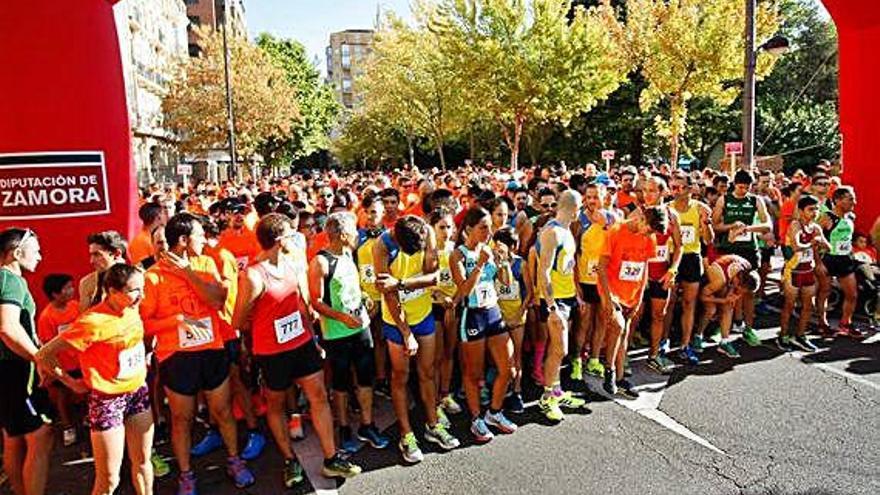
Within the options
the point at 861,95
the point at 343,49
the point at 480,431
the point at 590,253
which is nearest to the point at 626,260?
the point at 590,253

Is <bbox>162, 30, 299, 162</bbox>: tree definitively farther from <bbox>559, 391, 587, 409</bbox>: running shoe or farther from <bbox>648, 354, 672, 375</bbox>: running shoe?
<bbox>559, 391, 587, 409</bbox>: running shoe

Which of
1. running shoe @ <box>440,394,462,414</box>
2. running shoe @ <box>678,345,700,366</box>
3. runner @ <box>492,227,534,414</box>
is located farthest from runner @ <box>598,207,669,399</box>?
running shoe @ <box>440,394,462,414</box>

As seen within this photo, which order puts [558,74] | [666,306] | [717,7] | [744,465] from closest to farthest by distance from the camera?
1. [744,465]
2. [666,306]
3. [717,7]
4. [558,74]

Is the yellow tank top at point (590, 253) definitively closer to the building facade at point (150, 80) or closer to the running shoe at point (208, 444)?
the running shoe at point (208, 444)

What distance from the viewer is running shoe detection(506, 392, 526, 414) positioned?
5586 mm

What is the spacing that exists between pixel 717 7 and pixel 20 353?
702 inches

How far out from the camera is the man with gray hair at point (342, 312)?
4.47 m

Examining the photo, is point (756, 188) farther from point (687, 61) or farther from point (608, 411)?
point (687, 61)

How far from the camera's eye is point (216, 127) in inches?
1066

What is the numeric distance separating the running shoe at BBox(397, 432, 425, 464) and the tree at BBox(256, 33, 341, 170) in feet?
109

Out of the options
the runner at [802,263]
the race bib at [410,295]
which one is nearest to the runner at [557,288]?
the race bib at [410,295]

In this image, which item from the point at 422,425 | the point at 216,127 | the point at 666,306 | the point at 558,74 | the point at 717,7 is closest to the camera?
the point at 422,425

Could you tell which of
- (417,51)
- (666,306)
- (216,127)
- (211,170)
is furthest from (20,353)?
(211,170)

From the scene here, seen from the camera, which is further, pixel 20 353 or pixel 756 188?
pixel 756 188
